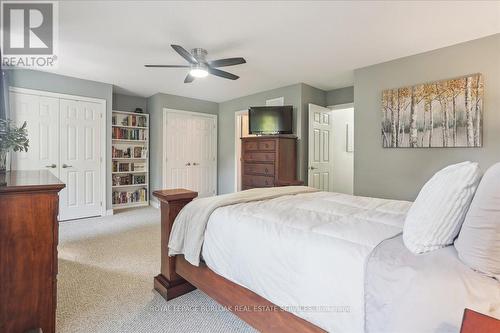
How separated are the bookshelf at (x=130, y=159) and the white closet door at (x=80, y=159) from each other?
502 mm

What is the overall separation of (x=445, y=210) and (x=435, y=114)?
262 cm

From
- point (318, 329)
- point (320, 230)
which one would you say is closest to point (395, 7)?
point (320, 230)

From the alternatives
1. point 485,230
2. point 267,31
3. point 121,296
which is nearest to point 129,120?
point 267,31

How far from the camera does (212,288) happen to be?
165 centimetres

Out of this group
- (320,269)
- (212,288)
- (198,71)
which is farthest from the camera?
(198,71)

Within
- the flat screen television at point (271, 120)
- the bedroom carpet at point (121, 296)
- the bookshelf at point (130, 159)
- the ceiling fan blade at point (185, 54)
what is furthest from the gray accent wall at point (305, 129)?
the bookshelf at point (130, 159)

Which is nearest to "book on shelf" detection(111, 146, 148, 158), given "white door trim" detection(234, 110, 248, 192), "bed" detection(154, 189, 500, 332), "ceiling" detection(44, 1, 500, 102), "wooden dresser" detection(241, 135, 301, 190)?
"ceiling" detection(44, 1, 500, 102)

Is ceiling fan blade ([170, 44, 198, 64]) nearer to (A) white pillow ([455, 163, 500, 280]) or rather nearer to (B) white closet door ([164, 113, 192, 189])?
(A) white pillow ([455, 163, 500, 280])

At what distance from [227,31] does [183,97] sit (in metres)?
3.16

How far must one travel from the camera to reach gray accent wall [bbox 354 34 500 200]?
2.72 m

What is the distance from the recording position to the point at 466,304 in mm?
804

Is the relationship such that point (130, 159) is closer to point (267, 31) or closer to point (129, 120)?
point (129, 120)

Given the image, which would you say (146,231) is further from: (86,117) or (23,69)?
(23,69)

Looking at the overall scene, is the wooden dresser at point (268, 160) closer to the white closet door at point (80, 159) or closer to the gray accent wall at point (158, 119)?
the gray accent wall at point (158, 119)
